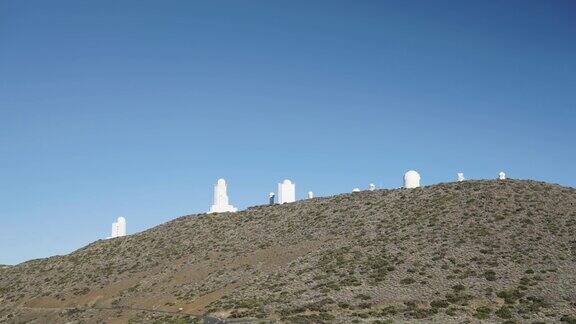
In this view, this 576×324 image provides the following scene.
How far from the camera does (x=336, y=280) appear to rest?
4278cm

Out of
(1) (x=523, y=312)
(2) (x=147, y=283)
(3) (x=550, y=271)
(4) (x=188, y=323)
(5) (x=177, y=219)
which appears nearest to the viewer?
(1) (x=523, y=312)

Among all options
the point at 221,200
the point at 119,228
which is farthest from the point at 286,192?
the point at 119,228

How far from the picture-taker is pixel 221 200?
A: 8050 cm

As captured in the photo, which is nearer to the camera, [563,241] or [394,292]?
[394,292]

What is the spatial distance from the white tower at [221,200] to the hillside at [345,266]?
4.69m

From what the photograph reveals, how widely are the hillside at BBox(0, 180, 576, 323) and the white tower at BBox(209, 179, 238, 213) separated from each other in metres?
4.69

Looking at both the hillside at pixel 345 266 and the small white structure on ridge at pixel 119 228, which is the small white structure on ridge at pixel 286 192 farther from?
the small white structure on ridge at pixel 119 228

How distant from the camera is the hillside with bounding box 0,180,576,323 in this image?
120 ft

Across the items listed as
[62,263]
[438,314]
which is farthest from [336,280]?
[62,263]

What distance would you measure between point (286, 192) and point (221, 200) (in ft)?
33.1

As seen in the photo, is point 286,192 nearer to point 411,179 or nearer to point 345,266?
point 411,179

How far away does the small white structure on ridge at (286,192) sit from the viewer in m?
77.8

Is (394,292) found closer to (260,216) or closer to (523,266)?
(523,266)

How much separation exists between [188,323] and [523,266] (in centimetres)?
2535
